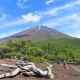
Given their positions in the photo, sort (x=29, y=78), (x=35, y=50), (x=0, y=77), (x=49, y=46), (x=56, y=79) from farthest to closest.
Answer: (x=49, y=46), (x=35, y=50), (x=56, y=79), (x=29, y=78), (x=0, y=77)

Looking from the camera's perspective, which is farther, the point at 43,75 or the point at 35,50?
the point at 35,50

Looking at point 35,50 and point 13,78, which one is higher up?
point 35,50

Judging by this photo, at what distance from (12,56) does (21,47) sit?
43.9ft

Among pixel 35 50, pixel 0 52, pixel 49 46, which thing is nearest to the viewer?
pixel 0 52

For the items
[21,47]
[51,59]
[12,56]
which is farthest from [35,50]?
[12,56]

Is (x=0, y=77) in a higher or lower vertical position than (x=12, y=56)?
lower

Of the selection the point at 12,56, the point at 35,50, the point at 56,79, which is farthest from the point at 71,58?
the point at 56,79

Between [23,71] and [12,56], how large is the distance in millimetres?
13775

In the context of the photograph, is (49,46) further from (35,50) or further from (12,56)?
(12,56)

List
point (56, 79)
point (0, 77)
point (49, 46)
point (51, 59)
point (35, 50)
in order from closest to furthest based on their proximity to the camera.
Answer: point (0, 77) < point (56, 79) < point (35, 50) < point (51, 59) < point (49, 46)

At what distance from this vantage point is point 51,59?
172 feet

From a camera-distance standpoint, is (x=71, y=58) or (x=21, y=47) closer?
(x=21, y=47)

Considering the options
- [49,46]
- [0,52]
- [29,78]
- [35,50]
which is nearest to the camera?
[29,78]

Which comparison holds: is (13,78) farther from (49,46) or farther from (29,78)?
(49,46)
